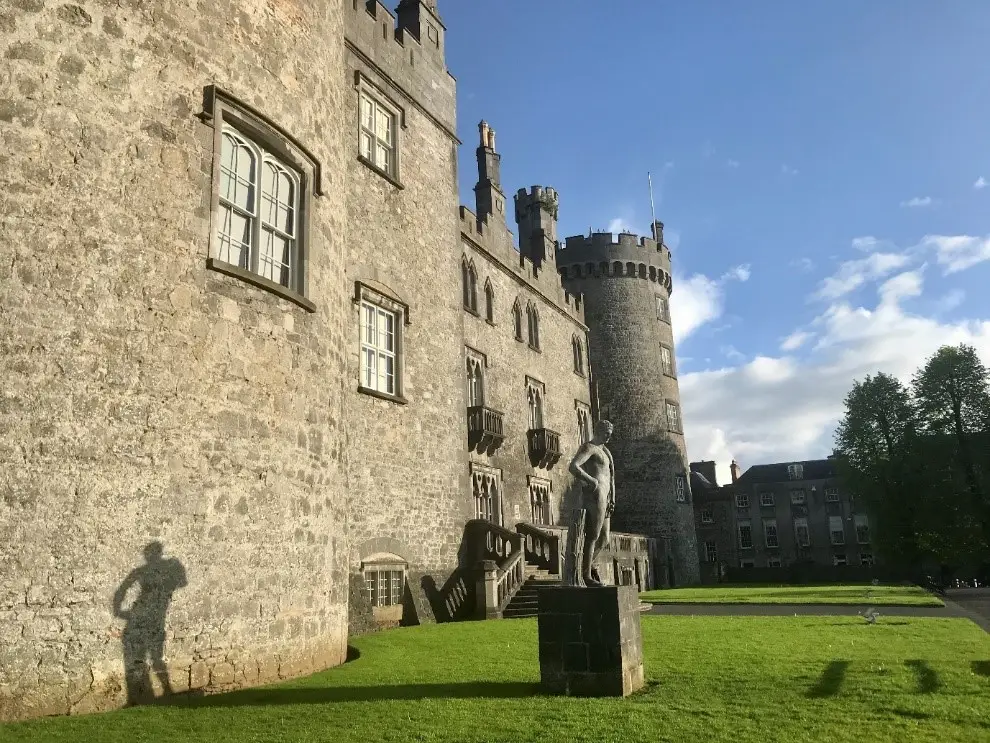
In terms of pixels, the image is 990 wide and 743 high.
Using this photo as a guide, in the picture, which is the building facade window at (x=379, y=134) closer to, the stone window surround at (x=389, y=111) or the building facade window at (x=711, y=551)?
the stone window surround at (x=389, y=111)

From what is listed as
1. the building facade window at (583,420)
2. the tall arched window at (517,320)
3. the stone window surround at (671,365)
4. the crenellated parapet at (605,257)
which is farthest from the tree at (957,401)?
the tall arched window at (517,320)

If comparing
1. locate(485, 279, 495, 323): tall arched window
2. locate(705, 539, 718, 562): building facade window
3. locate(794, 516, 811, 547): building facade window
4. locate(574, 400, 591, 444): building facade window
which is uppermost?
locate(485, 279, 495, 323): tall arched window

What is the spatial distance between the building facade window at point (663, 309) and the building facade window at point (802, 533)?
89.7 ft

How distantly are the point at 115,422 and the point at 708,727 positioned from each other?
18.9ft

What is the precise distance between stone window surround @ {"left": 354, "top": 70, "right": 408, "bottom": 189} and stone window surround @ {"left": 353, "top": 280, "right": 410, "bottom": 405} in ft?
9.51

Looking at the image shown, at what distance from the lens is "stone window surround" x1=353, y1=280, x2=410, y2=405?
15.5 m

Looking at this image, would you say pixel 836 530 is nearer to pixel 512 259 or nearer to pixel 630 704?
pixel 512 259

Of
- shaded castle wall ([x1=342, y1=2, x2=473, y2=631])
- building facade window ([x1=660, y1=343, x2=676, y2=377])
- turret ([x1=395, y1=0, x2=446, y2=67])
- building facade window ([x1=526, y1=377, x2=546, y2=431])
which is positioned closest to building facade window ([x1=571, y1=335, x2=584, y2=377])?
building facade window ([x1=526, y1=377, x2=546, y2=431])

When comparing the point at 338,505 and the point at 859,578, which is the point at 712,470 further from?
the point at 338,505

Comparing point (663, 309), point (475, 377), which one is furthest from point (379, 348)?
point (663, 309)

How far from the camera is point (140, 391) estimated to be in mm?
7422

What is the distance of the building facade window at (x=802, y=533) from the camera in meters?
58.4

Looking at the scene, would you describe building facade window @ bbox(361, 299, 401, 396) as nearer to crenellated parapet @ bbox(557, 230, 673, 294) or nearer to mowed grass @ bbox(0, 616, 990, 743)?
mowed grass @ bbox(0, 616, 990, 743)

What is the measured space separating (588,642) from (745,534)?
184 feet
